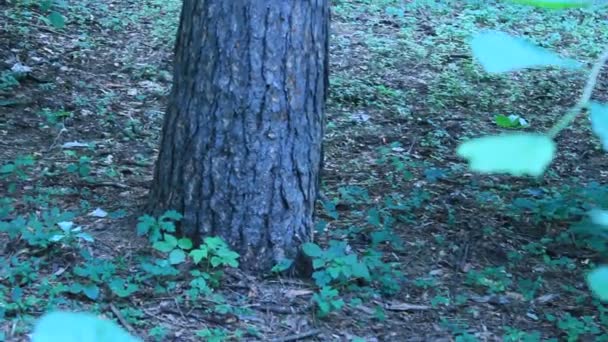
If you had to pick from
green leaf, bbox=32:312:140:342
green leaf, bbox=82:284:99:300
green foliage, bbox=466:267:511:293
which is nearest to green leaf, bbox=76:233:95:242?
green leaf, bbox=82:284:99:300

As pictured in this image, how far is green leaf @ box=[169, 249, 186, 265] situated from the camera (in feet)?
13.3

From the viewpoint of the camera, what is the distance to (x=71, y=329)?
55 centimetres

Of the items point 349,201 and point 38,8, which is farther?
point 38,8

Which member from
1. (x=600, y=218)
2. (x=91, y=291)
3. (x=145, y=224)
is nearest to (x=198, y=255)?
(x=145, y=224)

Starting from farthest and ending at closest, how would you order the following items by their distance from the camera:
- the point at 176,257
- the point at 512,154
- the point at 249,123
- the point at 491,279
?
the point at 491,279 → the point at 176,257 → the point at 249,123 → the point at 512,154

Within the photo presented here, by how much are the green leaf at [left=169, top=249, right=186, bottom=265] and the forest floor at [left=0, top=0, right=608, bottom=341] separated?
0.30ft

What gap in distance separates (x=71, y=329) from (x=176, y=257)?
3554mm

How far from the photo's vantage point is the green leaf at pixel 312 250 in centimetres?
412

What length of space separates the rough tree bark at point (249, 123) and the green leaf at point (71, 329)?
3.36 m

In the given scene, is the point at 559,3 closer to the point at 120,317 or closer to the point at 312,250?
the point at 120,317

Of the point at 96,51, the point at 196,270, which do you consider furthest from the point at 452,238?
the point at 96,51

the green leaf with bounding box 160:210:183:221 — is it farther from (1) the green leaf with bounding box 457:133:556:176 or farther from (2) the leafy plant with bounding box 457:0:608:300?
(1) the green leaf with bounding box 457:133:556:176

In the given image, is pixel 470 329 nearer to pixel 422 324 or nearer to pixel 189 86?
pixel 422 324

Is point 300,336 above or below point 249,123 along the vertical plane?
below
